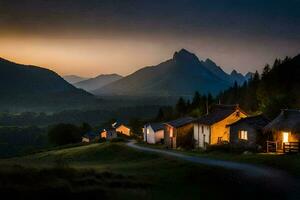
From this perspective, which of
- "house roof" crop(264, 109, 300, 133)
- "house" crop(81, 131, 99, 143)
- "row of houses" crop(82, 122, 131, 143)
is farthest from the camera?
"house" crop(81, 131, 99, 143)

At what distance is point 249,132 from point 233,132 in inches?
156

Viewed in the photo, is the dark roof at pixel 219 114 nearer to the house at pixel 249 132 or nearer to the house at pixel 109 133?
the house at pixel 249 132

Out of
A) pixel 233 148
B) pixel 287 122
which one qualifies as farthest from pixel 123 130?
pixel 287 122

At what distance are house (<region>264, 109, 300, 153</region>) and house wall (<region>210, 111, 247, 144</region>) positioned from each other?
15318mm

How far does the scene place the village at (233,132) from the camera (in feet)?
175

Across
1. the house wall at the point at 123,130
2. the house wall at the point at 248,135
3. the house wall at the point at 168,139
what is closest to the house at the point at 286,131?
the house wall at the point at 248,135

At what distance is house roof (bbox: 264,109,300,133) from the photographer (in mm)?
52062

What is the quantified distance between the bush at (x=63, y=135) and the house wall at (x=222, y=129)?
8400cm

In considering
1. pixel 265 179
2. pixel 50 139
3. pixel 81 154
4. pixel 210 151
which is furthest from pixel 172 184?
pixel 50 139

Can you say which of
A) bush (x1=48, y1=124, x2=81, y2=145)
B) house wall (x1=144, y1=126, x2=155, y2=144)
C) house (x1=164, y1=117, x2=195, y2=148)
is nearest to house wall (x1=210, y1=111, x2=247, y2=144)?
house (x1=164, y1=117, x2=195, y2=148)

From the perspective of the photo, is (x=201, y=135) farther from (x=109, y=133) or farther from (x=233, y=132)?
(x=109, y=133)

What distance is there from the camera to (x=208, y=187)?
93.2ft

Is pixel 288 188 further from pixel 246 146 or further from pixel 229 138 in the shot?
pixel 229 138

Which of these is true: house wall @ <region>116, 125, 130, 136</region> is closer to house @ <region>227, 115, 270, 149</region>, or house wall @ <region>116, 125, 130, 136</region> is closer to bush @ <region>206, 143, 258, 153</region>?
house @ <region>227, 115, 270, 149</region>
